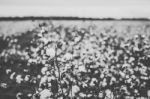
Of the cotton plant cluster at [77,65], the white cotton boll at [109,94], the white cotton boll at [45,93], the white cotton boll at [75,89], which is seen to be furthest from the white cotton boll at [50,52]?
the white cotton boll at [109,94]

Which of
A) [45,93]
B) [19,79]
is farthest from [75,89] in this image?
[19,79]

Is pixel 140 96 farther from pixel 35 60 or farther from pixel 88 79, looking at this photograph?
pixel 35 60

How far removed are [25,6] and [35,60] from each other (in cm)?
94

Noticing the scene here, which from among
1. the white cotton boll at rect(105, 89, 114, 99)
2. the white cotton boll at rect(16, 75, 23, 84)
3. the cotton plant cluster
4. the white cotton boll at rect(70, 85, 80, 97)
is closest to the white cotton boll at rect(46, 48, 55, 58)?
the cotton plant cluster

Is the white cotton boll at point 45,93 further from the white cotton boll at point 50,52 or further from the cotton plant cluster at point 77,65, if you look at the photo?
the white cotton boll at point 50,52

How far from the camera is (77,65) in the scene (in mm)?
2578

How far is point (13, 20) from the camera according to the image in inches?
118

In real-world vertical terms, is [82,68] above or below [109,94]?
above

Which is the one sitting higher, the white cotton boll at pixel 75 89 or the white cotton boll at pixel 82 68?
the white cotton boll at pixel 82 68

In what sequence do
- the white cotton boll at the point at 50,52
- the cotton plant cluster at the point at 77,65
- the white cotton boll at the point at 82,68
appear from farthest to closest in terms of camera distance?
the white cotton boll at the point at 82,68, the cotton plant cluster at the point at 77,65, the white cotton boll at the point at 50,52

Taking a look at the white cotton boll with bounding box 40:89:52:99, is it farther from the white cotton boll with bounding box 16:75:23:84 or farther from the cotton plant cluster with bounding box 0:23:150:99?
the white cotton boll with bounding box 16:75:23:84

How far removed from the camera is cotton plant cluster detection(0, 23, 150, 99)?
2389mm

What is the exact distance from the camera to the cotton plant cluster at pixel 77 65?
7.84 feet

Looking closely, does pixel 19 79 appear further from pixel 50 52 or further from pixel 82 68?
pixel 82 68
